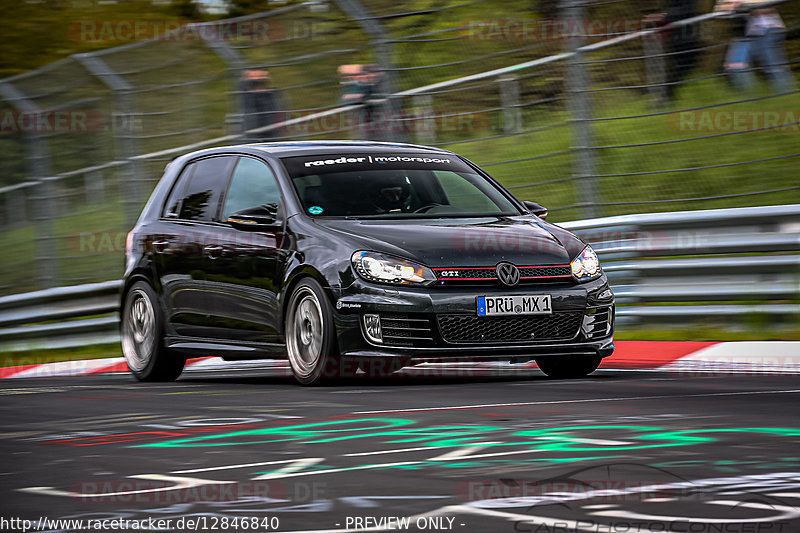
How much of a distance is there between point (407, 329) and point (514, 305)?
610mm

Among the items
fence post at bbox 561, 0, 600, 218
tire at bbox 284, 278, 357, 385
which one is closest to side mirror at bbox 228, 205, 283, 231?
tire at bbox 284, 278, 357, 385

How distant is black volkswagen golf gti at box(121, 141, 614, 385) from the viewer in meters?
9.16

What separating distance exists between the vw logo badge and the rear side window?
2272 mm

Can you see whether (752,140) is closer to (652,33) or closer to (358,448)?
(652,33)

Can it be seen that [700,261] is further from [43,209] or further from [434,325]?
[43,209]

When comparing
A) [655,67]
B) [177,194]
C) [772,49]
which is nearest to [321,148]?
[177,194]

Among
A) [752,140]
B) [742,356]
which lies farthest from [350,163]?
[752,140]

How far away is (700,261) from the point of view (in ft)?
38.9

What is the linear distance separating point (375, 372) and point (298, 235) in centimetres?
92

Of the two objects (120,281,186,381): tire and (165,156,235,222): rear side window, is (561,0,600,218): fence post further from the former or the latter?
(120,281,186,381): tire

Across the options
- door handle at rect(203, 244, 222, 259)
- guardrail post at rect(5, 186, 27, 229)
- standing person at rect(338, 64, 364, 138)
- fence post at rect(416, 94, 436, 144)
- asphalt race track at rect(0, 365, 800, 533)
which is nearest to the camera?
asphalt race track at rect(0, 365, 800, 533)

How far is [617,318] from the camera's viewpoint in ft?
40.7

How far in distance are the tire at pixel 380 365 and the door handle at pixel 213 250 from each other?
4.62 ft

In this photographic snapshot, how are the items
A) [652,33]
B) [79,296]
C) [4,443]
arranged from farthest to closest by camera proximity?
[79,296]
[652,33]
[4,443]
